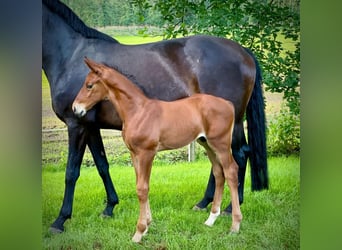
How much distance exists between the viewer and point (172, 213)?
7.54 feet

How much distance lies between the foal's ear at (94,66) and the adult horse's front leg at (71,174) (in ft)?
0.95

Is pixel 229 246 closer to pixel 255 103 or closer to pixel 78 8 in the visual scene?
pixel 255 103

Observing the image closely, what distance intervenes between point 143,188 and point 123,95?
1.35 feet

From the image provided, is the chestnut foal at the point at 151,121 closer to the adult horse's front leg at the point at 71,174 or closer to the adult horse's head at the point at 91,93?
the adult horse's head at the point at 91,93

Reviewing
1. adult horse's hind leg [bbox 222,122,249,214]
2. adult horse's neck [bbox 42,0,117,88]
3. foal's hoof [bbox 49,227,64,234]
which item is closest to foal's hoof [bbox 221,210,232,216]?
adult horse's hind leg [bbox 222,122,249,214]

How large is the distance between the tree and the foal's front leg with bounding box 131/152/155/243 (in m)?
0.59

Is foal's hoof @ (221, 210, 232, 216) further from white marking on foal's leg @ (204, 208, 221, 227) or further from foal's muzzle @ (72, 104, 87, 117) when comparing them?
foal's muzzle @ (72, 104, 87, 117)

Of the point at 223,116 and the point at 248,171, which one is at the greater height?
the point at 223,116

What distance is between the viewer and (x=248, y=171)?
2.33 m

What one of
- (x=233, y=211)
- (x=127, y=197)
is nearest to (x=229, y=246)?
(x=233, y=211)

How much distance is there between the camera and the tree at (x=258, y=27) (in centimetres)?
231

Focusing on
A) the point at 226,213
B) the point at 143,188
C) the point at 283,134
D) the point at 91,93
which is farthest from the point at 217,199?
the point at 91,93

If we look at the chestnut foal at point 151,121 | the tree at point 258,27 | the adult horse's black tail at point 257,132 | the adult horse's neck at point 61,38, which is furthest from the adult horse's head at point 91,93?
the adult horse's black tail at point 257,132
